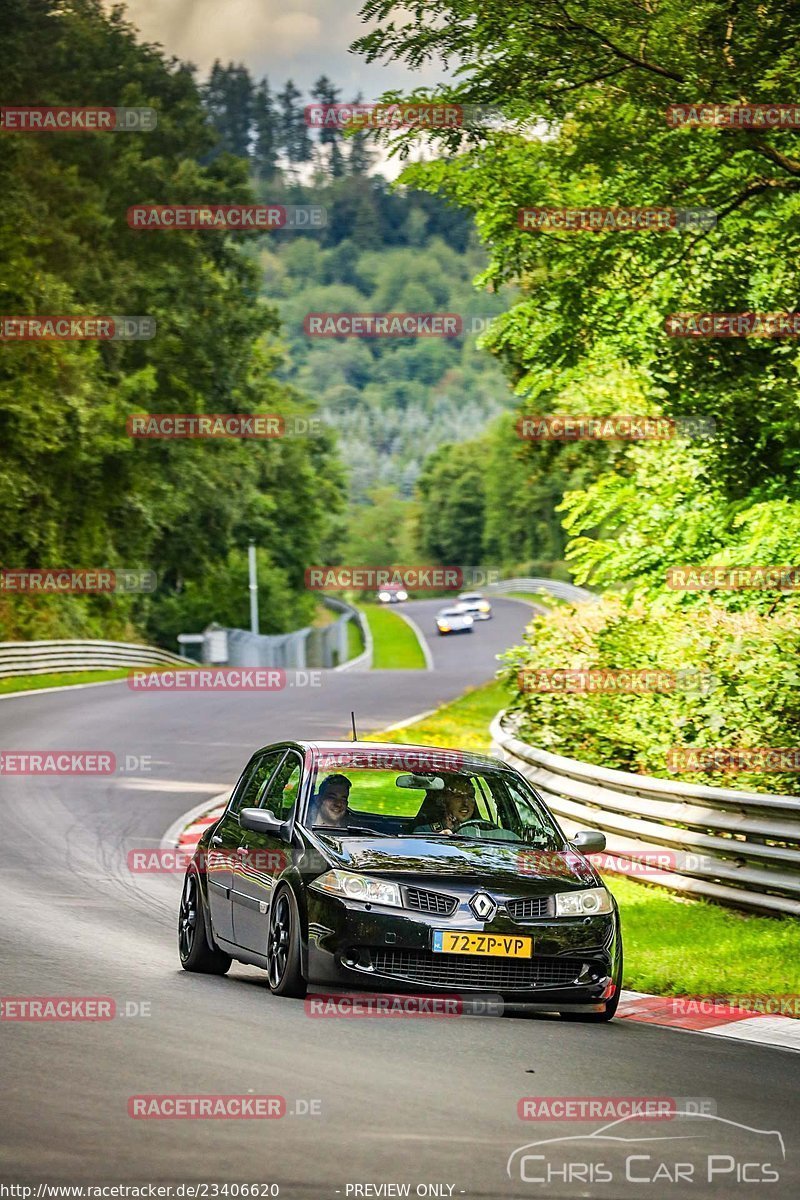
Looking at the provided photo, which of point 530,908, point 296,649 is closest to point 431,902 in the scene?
point 530,908

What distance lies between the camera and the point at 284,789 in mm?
10445

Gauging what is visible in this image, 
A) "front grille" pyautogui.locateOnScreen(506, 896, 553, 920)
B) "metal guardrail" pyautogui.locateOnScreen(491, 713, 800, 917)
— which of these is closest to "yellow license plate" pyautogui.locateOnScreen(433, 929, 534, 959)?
"front grille" pyautogui.locateOnScreen(506, 896, 553, 920)

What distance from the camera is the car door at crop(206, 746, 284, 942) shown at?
1049 cm

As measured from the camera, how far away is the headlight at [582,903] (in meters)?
9.27

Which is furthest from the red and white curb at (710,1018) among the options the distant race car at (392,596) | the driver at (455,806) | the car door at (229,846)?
the distant race car at (392,596)

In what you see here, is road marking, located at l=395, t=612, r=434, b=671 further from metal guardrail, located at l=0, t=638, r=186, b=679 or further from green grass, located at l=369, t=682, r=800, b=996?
green grass, located at l=369, t=682, r=800, b=996

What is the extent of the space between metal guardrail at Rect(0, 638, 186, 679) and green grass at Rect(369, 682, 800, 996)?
31.7 metres

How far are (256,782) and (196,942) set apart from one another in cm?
103

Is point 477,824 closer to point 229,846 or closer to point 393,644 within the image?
point 229,846

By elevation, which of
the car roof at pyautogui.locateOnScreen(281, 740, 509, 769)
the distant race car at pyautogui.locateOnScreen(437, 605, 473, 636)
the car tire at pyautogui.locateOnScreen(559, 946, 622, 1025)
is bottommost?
the distant race car at pyautogui.locateOnScreen(437, 605, 473, 636)

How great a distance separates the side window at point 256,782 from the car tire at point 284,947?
129cm

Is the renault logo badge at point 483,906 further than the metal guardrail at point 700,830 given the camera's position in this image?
No

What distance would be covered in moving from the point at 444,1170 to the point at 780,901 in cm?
714

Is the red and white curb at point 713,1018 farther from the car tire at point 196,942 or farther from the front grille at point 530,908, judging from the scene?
the car tire at point 196,942
